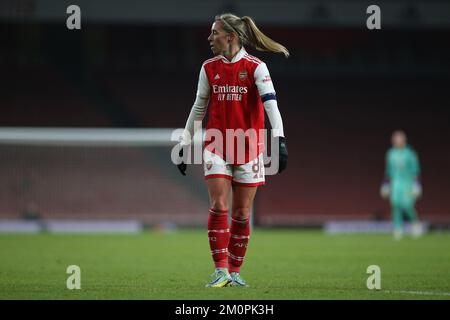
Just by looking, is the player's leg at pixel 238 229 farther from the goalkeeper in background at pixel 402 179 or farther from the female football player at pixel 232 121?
the goalkeeper in background at pixel 402 179

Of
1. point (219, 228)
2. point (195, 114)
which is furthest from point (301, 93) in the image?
point (219, 228)

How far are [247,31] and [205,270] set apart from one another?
308 cm

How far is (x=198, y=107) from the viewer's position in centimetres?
751

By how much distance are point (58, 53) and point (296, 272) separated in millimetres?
19565

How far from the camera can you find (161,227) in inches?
847

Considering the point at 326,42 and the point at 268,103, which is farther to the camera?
the point at 326,42

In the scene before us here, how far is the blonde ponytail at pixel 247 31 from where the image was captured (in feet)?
23.7

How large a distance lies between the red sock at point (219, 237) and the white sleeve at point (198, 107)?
713 millimetres

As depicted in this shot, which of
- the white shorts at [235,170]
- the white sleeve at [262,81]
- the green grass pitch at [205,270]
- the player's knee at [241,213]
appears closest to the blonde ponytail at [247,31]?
the white sleeve at [262,81]

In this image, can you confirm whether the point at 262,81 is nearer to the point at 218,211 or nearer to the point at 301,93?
the point at 218,211

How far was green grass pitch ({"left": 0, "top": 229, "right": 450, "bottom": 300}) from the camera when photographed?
6844mm
